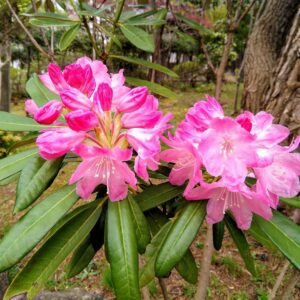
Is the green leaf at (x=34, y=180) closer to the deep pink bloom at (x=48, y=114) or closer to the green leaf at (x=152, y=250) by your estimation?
the deep pink bloom at (x=48, y=114)

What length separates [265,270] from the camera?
2387mm

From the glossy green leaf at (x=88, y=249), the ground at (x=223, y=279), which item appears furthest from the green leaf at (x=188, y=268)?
the ground at (x=223, y=279)

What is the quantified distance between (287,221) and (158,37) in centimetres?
122

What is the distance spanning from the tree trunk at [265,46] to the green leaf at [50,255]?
2.09m

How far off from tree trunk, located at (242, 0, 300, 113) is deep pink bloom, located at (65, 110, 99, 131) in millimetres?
2194

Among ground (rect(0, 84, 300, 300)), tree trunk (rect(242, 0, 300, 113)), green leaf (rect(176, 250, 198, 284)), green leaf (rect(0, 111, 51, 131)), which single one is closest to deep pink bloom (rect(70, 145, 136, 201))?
green leaf (rect(0, 111, 51, 131))

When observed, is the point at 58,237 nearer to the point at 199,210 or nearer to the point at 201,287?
the point at 199,210

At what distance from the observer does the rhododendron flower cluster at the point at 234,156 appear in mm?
582

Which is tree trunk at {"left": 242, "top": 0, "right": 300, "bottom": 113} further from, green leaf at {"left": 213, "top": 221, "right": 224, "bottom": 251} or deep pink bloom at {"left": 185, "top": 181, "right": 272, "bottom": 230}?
deep pink bloom at {"left": 185, "top": 181, "right": 272, "bottom": 230}

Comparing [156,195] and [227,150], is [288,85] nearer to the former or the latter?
[156,195]

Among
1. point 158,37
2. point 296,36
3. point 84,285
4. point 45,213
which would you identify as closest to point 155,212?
point 45,213

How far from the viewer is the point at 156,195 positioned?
2.66 ft

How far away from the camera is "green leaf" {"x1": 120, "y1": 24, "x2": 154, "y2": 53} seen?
113 centimetres

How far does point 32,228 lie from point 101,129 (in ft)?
0.75
